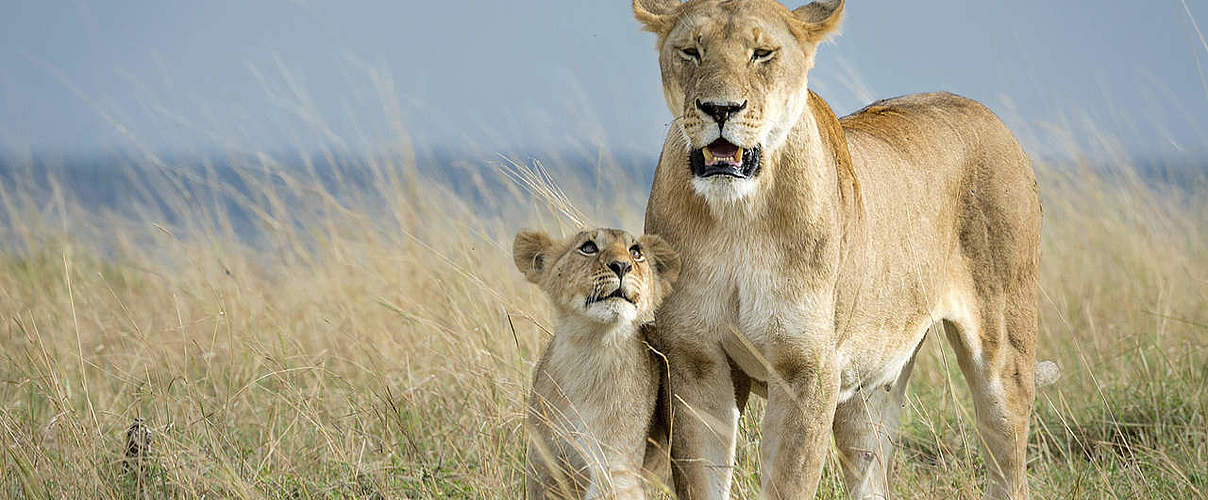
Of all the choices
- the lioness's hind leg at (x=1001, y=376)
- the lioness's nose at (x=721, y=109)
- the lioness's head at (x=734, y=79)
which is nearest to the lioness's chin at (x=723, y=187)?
the lioness's head at (x=734, y=79)

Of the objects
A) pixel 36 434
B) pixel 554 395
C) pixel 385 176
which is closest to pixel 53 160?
pixel 385 176

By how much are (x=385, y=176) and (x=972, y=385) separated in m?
4.01

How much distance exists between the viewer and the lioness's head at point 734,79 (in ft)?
10.8

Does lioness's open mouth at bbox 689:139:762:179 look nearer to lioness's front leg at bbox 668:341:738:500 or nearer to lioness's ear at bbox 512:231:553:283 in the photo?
lioness's front leg at bbox 668:341:738:500

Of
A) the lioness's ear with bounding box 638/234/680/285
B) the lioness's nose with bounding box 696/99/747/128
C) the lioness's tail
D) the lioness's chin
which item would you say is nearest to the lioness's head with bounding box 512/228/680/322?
the lioness's ear with bounding box 638/234/680/285

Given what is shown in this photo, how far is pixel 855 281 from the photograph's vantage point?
392 cm

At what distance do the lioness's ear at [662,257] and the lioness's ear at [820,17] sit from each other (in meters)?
0.67

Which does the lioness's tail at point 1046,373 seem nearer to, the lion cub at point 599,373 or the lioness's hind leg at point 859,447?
the lioness's hind leg at point 859,447

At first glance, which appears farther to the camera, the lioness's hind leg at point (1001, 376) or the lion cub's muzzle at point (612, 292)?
the lioness's hind leg at point (1001, 376)

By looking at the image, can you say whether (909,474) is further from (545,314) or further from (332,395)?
(332,395)

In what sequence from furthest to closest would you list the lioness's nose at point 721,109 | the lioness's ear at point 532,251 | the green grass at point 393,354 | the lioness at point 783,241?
the green grass at point 393,354 → the lioness's ear at point 532,251 → the lioness at point 783,241 → the lioness's nose at point 721,109

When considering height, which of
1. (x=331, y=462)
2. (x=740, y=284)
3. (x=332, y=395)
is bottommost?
(x=332, y=395)

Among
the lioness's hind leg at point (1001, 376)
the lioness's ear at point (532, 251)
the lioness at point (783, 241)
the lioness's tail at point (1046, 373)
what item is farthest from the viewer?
the lioness's tail at point (1046, 373)

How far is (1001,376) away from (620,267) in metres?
1.79
